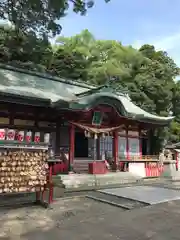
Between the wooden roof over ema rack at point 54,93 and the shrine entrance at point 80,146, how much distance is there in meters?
2.87

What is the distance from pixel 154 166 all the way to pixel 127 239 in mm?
12107

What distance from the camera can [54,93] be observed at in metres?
14.1

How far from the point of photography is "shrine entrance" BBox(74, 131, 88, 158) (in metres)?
15.7

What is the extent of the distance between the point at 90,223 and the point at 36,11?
7.51 m

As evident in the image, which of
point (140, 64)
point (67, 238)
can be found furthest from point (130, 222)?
point (140, 64)

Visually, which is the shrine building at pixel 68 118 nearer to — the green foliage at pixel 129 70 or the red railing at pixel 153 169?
the red railing at pixel 153 169

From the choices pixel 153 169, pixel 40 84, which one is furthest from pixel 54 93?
pixel 153 169

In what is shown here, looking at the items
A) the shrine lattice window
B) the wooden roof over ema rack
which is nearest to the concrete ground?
the wooden roof over ema rack

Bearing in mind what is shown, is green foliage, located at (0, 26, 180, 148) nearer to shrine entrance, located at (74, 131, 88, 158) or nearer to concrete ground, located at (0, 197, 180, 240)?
shrine entrance, located at (74, 131, 88, 158)

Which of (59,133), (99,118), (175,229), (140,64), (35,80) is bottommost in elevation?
(175,229)

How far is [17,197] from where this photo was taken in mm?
7820

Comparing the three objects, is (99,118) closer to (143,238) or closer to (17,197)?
(17,197)

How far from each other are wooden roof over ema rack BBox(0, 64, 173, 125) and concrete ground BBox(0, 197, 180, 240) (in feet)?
16.9

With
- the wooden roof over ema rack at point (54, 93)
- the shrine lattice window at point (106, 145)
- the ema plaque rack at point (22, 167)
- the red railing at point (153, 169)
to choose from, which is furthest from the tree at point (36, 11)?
the red railing at point (153, 169)
